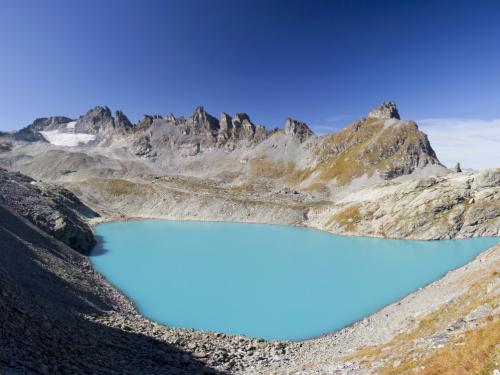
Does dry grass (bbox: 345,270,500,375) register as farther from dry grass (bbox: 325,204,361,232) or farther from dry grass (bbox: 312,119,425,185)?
dry grass (bbox: 312,119,425,185)

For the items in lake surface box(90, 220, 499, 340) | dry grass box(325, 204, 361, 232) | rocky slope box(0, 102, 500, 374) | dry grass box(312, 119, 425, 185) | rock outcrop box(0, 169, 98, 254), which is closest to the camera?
rocky slope box(0, 102, 500, 374)

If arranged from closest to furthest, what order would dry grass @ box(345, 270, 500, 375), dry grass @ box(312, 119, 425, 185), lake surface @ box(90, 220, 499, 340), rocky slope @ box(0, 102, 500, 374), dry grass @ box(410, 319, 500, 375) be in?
dry grass @ box(410, 319, 500, 375), dry grass @ box(345, 270, 500, 375), rocky slope @ box(0, 102, 500, 374), lake surface @ box(90, 220, 499, 340), dry grass @ box(312, 119, 425, 185)

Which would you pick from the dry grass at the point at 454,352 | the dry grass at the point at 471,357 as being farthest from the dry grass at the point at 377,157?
the dry grass at the point at 471,357

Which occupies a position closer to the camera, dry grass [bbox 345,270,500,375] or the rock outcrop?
dry grass [bbox 345,270,500,375]

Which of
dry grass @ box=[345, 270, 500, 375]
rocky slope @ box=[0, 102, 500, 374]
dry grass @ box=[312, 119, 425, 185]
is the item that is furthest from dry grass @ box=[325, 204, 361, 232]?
dry grass @ box=[345, 270, 500, 375]

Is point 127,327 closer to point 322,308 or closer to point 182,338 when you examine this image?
point 182,338

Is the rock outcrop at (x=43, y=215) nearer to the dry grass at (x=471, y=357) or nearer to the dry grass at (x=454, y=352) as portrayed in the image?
the dry grass at (x=454, y=352)

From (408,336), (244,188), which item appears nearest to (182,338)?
(408,336)

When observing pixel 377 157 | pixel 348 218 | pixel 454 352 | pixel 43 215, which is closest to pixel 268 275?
pixel 454 352

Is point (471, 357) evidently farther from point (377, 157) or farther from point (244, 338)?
point (377, 157)
